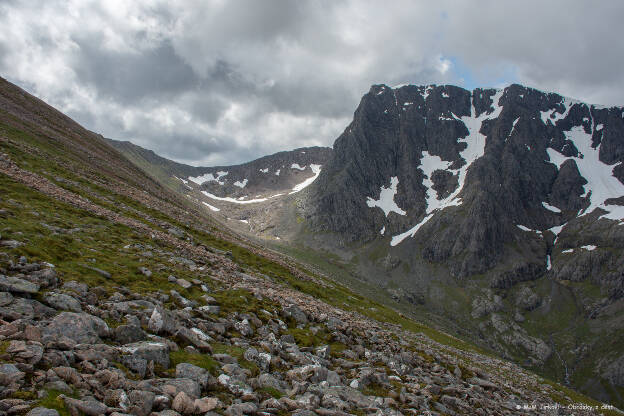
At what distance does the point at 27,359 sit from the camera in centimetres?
724

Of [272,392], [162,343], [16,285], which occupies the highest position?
[16,285]

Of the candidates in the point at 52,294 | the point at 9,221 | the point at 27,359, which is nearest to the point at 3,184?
the point at 9,221

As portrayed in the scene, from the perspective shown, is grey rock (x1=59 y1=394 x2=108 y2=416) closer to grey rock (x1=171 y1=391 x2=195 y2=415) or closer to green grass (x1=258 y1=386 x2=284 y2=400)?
grey rock (x1=171 y1=391 x2=195 y2=415)

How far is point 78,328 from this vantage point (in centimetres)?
959

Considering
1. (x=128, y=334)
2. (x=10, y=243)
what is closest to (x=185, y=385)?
(x=128, y=334)

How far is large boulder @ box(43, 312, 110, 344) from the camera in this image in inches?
360

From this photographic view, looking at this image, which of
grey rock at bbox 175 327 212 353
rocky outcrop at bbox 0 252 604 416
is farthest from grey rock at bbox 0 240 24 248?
grey rock at bbox 175 327 212 353

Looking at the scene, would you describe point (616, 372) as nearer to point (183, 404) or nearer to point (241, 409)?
point (241, 409)

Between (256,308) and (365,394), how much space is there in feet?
27.1

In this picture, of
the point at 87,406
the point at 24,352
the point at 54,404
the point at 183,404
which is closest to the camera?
the point at 54,404

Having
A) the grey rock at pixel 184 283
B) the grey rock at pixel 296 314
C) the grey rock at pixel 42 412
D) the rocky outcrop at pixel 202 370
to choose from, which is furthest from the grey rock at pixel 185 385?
the grey rock at pixel 296 314

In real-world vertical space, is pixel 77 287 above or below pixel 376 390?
above

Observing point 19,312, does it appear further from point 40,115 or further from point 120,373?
point 40,115

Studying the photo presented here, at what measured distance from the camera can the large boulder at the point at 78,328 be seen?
9133mm
